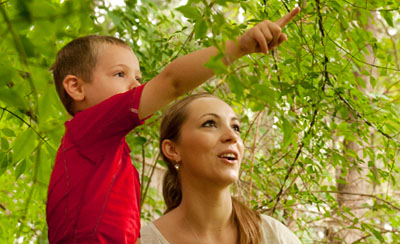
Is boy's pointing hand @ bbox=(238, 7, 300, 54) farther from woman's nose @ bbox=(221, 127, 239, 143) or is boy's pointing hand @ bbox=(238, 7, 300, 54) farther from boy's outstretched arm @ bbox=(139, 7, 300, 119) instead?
woman's nose @ bbox=(221, 127, 239, 143)

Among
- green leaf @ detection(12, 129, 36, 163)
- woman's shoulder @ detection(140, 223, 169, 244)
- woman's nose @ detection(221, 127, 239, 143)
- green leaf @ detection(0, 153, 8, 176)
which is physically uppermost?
woman's nose @ detection(221, 127, 239, 143)

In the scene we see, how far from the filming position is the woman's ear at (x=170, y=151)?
203 centimetres

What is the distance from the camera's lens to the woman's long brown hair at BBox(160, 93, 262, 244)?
1.92m

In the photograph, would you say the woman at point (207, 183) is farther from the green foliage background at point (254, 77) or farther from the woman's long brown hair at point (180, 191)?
the green foliage background at point (254, 77)

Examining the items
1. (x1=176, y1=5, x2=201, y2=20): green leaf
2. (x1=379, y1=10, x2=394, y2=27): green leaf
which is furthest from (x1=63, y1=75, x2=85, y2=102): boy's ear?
(x1=379, y1=10, x2=394, y2=27): green leaf

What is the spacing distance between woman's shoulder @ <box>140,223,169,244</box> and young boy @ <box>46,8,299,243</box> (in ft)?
1.81

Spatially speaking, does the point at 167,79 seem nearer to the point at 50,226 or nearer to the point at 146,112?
the point at 146,112

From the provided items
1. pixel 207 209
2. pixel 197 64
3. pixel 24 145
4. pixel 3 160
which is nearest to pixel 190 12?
pixel 197 64

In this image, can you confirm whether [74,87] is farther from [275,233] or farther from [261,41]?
[275,233]

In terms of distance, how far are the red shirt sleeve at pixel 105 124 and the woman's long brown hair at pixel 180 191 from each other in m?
0.81

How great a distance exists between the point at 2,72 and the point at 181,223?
139 cm

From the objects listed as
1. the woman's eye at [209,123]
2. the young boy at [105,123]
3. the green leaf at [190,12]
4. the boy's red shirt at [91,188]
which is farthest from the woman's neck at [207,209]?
the green leaf at [190,12]

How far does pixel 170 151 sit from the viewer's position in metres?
2.05

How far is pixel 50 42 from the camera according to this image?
0.77 m
